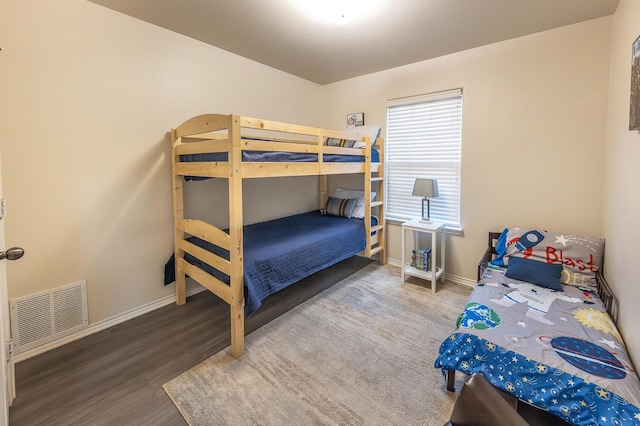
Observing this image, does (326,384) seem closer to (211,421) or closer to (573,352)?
(211,421)

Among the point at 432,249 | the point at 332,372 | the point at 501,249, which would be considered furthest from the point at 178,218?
the point at 501,249

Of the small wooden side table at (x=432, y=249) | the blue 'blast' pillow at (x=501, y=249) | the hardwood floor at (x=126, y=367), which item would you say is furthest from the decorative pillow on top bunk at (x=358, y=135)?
the hardwood floor at (x=126, y=367)

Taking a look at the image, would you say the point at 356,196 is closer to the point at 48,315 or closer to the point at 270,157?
the point at 270,157

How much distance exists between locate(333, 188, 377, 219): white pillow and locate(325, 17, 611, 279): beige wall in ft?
3.65

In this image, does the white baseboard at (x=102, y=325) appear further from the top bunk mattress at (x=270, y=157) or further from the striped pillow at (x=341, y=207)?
the striped pillow at (x=341, y=207)

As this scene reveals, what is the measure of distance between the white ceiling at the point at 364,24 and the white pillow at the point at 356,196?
5.27 feet

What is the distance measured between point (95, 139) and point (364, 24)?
7.86 ft

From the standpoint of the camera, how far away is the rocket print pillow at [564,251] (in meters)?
2.31

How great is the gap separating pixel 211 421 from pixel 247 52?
3.25 meters

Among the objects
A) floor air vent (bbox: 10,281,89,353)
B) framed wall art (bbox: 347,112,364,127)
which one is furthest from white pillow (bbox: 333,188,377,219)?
floor air vent (bbox: 10,281,89,353)

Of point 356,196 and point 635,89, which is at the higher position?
point 635,89

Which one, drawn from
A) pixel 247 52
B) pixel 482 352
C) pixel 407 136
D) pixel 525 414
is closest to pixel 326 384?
pixel 482 352

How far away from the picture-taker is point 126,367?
6.44 feet

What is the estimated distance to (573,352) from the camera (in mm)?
1503
